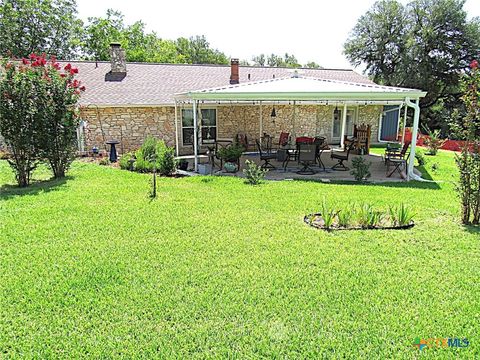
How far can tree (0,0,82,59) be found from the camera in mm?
26859

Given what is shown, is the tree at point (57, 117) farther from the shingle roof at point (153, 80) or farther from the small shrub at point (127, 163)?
the shingle roof at point (153, 80)

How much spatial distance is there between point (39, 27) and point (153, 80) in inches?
772

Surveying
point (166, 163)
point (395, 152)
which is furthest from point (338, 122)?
point (166, 163)

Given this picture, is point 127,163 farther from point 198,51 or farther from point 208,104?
point 198,51

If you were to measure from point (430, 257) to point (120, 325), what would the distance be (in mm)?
3929

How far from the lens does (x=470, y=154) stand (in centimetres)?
606

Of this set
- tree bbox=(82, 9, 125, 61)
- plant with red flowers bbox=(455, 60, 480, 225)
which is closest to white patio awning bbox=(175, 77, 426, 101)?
plant with red flowers bbox=(455, 60, 480, 225)

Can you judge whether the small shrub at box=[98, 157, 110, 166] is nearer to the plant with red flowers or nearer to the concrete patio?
the concrete patio

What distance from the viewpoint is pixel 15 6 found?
2752 centimetres

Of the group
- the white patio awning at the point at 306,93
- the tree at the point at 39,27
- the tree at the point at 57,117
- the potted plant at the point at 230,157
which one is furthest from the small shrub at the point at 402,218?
the tree at the point at 39,27

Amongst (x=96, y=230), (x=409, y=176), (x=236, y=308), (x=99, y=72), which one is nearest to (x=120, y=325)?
(x=236, y=308)

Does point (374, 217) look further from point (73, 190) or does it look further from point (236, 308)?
point (73, 190)

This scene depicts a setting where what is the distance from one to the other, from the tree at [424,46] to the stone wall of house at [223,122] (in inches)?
409

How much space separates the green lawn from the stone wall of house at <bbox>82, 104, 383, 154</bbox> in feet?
24.0
